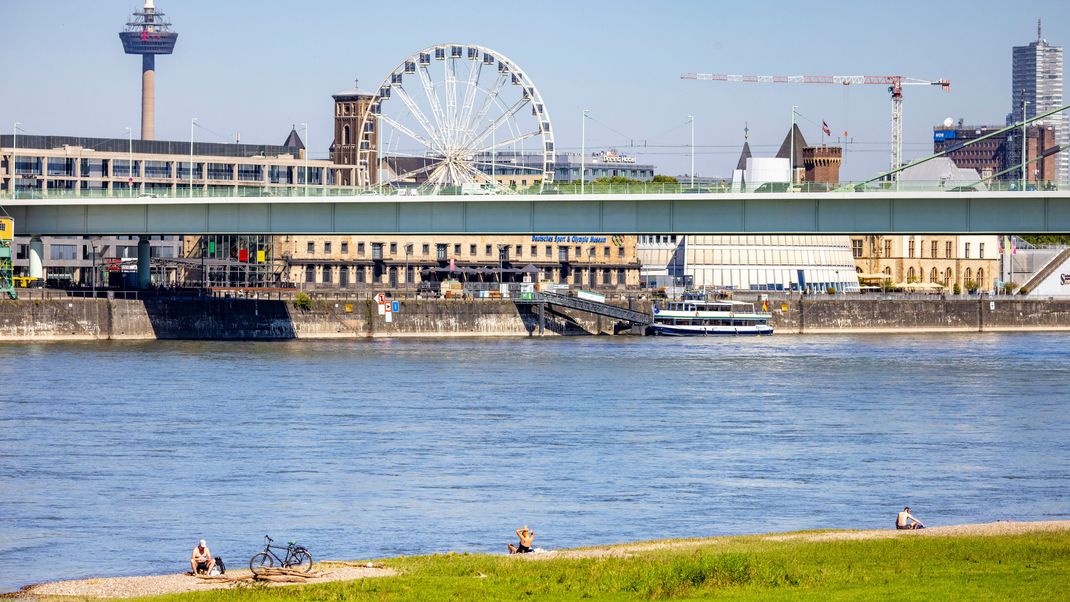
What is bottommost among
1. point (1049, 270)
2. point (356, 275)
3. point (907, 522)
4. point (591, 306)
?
point (907, 522)

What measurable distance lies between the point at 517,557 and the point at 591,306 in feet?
363

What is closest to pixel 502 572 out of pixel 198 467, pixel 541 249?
pixel 198 467

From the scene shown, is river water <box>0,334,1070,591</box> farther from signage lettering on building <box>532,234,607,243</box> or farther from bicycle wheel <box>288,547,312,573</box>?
signage lettering on building <box>532,234,607,243</box>

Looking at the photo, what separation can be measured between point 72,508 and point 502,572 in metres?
17.6

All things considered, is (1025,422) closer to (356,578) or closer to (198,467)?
(198,467)

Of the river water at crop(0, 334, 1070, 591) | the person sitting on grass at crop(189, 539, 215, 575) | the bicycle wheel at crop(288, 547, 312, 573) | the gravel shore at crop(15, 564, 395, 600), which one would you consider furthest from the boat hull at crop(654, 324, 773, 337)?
the person sitting on grass at crop(189, 539, 215, 575)

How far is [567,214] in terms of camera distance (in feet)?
360

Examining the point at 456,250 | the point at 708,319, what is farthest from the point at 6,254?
the point at 456,250

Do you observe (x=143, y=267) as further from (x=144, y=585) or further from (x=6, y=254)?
(x=144, y=585)

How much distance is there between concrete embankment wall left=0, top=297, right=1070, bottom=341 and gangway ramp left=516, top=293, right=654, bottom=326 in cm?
94

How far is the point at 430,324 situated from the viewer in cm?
14375

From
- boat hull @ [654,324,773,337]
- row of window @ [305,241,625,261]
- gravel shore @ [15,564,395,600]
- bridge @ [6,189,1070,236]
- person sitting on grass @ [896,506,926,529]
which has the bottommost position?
gravel shore @ [15,564,395,600]

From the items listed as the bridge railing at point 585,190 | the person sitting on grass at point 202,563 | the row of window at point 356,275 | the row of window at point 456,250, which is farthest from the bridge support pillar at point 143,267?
the person sitting on grass at point 202,563

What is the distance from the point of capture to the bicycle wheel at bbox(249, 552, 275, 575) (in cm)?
3944
